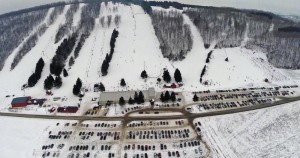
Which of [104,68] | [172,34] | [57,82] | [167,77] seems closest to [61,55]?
[104,68]

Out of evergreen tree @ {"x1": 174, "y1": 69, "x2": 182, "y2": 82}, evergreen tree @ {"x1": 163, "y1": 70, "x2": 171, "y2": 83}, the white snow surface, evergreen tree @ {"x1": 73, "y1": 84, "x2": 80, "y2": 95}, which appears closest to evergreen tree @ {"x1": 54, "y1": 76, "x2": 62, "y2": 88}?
the white snow surface

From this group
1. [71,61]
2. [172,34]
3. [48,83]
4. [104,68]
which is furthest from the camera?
[172,34]

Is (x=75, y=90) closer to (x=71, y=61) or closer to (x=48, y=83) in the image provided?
(x=48, y=83)

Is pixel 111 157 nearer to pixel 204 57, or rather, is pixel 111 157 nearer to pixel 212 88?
pixel 212 88

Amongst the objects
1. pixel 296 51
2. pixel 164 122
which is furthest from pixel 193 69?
pixel 296 51

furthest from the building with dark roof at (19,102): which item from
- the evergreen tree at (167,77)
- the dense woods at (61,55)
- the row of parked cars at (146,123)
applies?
the evergreen tree at (167,77)

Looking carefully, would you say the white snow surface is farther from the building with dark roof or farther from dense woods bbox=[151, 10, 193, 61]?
the building with dark roof

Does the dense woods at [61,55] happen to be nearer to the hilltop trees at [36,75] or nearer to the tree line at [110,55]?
the hilltop trees at [36,75]

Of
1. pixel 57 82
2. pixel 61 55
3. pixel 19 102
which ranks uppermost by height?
pixel 61 55
